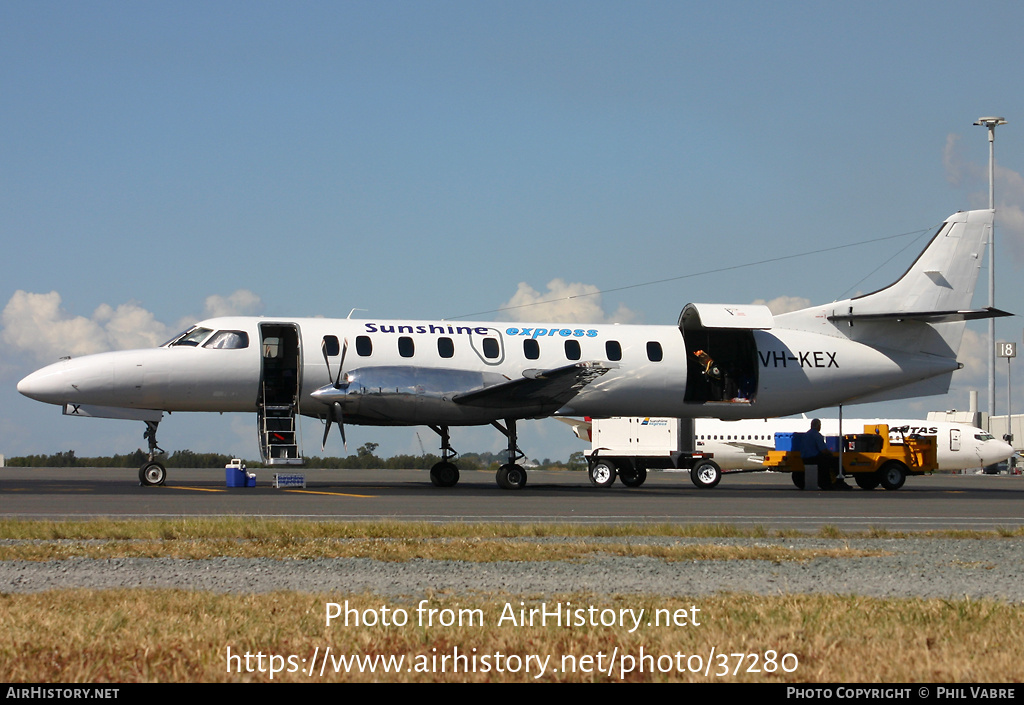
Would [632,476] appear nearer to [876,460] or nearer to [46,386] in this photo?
[876,460]

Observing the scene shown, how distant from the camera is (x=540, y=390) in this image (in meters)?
24.1

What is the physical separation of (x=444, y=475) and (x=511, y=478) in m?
2.04


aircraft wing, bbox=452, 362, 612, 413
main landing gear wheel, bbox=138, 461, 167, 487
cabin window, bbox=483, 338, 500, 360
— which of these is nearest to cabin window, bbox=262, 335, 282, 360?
main landing gear wheel, bbox=138, 461, 167, 487

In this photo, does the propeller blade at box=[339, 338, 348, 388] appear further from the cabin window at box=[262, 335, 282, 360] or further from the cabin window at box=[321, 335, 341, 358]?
the cabin window at box=[262, 335, 282, 360]

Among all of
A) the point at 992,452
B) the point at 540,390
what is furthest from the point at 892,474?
the point at 992,452

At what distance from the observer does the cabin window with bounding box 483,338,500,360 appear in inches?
988

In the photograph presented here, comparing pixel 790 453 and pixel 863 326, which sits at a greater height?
pixel 863 326

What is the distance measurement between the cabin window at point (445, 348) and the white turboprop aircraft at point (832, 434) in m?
16.7

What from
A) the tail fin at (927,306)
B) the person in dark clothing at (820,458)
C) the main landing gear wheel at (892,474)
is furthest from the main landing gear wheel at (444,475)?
the main landing gear wheel at (892,474)

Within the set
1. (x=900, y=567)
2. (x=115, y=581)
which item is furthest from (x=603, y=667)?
(x=900, y=567)

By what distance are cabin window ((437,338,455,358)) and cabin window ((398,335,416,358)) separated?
651 mm

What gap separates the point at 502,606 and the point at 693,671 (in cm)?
191
